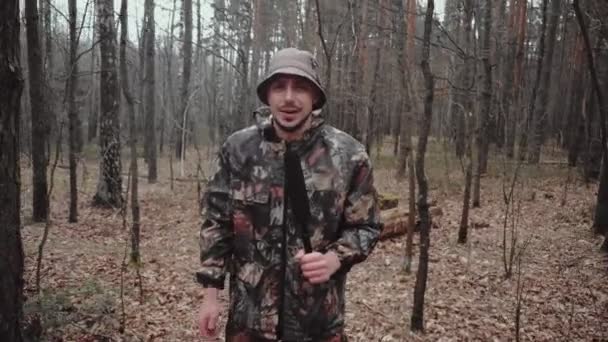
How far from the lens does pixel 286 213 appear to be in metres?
2.00

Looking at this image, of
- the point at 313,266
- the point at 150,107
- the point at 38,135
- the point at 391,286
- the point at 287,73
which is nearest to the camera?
the point at 313,266

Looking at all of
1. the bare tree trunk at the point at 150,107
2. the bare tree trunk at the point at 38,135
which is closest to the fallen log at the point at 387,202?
the bare tree trunk at the point at 38,135

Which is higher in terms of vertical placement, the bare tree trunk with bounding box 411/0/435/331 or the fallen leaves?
the bare tree trunk with bounding box 411/0/435/331

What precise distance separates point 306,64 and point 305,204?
63 centimetres

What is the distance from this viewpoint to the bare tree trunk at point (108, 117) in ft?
31.4

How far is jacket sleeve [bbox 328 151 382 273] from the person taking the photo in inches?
77.3

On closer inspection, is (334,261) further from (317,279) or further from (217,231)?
(217,231)

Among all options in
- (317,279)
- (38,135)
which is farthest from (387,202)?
(317,279)

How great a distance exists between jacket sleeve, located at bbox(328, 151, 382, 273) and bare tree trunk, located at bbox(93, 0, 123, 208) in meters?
8.67

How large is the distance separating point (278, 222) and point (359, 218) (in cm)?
37

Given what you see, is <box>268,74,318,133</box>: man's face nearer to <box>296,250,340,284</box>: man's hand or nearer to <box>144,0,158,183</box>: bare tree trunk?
<box>296,250,340,284</box>: man's hand

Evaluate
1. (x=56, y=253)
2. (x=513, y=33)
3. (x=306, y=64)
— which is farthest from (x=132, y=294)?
(x=513, y=33)

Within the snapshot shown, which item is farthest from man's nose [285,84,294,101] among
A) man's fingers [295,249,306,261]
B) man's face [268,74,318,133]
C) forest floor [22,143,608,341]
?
forest floor [22,143,608,341]

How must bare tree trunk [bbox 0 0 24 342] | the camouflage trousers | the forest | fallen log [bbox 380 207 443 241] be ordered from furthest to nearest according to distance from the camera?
fallen log [bbox 380 207 443 241]
the forest
bare tree trunk [bbox 0 0 24 342]
the camouflage trousers
